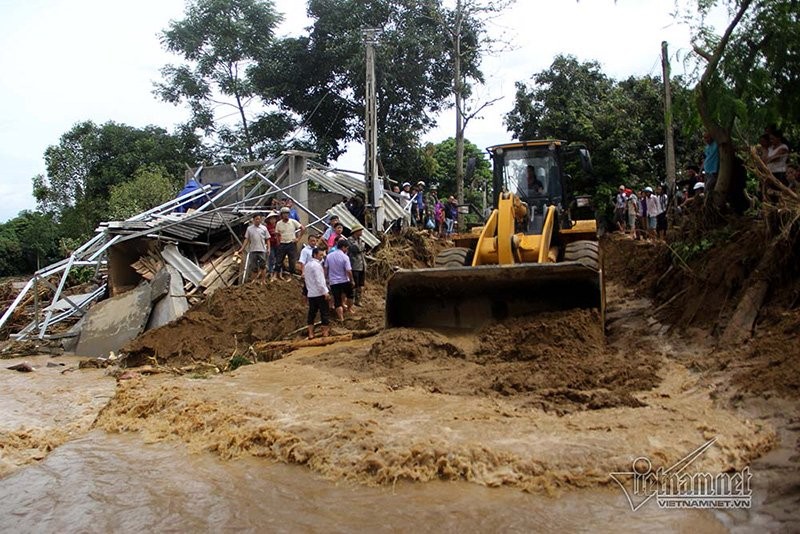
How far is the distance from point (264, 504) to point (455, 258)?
5846mm

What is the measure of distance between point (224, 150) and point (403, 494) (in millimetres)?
27616

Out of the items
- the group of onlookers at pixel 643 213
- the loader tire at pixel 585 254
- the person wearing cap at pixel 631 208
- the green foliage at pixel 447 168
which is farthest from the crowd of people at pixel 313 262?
the green foliage at pixel 447 168

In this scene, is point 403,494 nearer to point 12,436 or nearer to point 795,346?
point 795,346

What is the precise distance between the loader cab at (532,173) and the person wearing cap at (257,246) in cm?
548

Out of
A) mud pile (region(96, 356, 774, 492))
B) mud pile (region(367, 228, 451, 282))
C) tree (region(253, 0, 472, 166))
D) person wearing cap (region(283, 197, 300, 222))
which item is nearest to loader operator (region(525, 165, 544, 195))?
mud pile (region(96, 356, 774, 492))

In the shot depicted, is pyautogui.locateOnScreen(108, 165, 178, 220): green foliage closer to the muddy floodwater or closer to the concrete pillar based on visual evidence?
the concrete pillar

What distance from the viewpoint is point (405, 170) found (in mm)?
28969

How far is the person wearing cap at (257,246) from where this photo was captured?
578 inches

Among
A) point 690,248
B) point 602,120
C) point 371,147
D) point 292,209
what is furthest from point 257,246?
point 602,120

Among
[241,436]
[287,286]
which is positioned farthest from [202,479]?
[287,286]

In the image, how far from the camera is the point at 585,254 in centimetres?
974

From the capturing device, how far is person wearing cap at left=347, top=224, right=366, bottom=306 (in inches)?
547

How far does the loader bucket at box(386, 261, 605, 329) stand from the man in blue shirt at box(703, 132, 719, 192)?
2.61 metres

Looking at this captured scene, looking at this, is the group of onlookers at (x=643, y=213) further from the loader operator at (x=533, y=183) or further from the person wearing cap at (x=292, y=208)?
the person wearing cap at (x=292, y=208)
